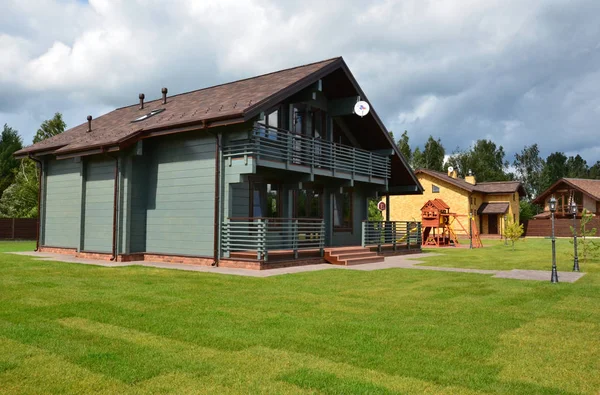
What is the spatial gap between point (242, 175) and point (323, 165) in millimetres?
4050

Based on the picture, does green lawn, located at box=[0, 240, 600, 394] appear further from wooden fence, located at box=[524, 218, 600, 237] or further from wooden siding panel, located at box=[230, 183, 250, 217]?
wooden fence, located at box=[524, 218, 600, 237]

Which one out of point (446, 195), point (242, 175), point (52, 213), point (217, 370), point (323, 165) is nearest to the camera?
point (217, 370)

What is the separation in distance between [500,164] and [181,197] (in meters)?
80.4

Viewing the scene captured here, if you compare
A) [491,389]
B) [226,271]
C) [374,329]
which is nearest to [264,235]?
[226,271]

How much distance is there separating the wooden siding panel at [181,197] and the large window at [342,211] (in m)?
6.93

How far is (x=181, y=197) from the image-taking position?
643 inches

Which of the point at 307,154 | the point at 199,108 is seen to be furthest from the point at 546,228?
the point at 199,108

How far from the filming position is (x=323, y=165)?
18016 millimetres

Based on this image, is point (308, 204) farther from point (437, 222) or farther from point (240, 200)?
point (437, 222)

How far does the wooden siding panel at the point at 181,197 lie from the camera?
614 inches

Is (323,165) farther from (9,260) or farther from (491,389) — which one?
(491,389)

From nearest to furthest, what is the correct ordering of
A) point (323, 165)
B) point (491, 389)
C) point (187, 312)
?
point (491, 389) → point (187, 312) → point (323, 165)

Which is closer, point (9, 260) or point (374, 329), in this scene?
point (374, 329)

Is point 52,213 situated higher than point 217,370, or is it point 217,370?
point 52,213
